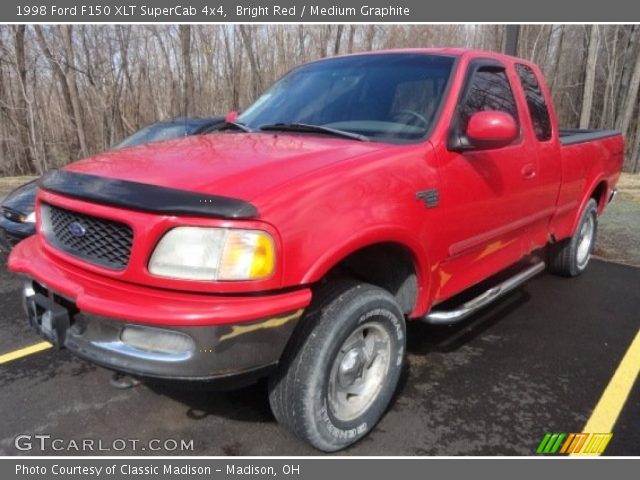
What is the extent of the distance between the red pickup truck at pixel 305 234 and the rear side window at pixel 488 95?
0.05 ft

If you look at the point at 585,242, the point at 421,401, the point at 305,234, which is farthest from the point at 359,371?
the point at 585,242

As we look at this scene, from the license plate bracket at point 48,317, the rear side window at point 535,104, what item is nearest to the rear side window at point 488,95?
the rear side window at point 535,104

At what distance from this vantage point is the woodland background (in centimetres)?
1791

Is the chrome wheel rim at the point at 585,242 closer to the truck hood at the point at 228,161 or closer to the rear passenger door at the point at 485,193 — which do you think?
the rear passenger door at the point at 485,193

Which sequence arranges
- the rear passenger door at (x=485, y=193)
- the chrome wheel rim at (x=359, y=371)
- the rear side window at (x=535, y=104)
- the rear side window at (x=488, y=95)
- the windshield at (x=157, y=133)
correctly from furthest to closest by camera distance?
the windshield at (x=157, y=133) → the rear side window at (x=535, y=104) → the rear side window at (x=488, y=95) → the rear passenger door at (x=485, y=193) → the chrome wheel rim at (x=359, y=371)

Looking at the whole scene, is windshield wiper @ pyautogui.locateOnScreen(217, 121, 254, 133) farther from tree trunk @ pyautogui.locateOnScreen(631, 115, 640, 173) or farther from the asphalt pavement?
tree trunk @ pyautogui.locateOnScreen(631, 115, 640, 173)

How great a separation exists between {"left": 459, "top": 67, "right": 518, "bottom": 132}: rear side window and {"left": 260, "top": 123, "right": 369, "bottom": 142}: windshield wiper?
2.24 ft

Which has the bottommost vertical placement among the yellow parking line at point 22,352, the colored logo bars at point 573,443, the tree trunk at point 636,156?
the tree trunk at point 636,156

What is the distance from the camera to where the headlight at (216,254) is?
6.77 feet

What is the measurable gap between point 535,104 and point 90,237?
3441 mm

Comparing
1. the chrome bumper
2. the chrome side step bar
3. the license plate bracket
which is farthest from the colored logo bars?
the license plate bracket

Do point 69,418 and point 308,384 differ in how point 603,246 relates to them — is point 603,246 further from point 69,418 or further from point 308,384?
point 69,418

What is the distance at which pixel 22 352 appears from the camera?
3.72 m

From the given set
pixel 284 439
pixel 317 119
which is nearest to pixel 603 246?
pixel 317 119
